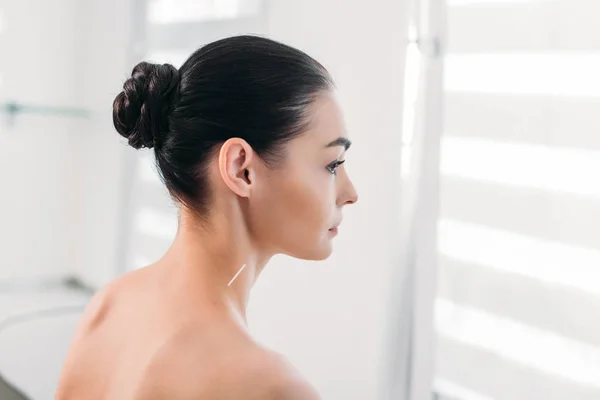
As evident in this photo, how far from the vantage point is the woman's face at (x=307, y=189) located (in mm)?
855

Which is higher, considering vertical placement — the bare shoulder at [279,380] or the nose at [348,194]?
the nose at [348,194]

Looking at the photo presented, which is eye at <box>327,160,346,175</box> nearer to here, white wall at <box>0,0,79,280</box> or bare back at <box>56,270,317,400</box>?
bare back at <box>56,270,317,400</box>

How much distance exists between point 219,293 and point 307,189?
167mm

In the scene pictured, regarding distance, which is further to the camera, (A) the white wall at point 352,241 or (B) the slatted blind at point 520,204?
(A) the white wall at point 352,241

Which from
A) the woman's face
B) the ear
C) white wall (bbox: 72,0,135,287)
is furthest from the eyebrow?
white wall (bbox: 72,0,135,287)

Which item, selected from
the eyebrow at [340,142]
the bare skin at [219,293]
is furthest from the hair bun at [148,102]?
the eyebrow at [340,142]

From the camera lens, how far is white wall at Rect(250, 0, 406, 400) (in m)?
1.46

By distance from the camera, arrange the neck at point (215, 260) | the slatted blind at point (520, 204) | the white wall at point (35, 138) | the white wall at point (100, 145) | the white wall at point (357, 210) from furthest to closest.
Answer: the white wall at point (35, 138) → the white wall at point (100, 145) → the white wall at point (357, 210) → the slatted blind at point (520, 204) → the neck at point (215, 260)

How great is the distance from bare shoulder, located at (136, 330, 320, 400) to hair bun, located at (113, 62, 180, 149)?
283mm

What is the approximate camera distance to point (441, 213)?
138cm

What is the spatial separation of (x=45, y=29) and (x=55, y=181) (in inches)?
21.7

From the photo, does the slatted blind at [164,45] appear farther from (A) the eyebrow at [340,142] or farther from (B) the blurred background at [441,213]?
(A) the eyebrow at [340,142]

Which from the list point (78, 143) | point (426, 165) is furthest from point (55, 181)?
point (426, 165)

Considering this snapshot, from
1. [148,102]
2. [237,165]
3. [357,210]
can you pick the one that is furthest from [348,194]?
[357,210]
